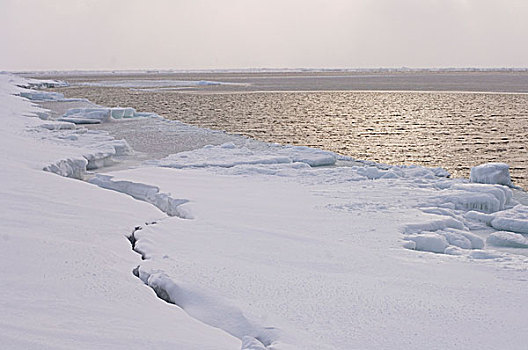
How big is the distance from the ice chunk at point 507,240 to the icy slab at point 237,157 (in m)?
5.31

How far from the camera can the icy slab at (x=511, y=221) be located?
6354mm

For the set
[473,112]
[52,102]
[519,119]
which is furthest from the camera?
[52,102]

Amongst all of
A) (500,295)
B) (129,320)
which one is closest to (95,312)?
(129,320)

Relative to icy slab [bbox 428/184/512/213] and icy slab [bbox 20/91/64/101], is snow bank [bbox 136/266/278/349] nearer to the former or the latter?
icy slab [bbox 428/184/512/213]

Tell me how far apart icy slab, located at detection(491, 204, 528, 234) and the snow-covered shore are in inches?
0.7

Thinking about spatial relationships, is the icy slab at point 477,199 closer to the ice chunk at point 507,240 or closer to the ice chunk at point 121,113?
the ice chunk at point 507,240

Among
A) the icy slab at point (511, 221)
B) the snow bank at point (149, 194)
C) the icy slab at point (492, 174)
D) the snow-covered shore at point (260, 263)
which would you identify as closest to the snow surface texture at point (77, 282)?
the snow-covered shore at point (260, 263)

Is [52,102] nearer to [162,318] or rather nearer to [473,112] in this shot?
[473,112]

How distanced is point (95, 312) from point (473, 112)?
25046 millimetres

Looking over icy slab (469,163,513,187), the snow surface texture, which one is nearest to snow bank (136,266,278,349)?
the snow surface texture

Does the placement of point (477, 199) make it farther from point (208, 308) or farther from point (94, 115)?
point (94, 115)

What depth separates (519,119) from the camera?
71.7 ft

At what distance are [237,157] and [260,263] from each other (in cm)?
643

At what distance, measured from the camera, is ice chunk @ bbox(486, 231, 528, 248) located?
579 centimetres
